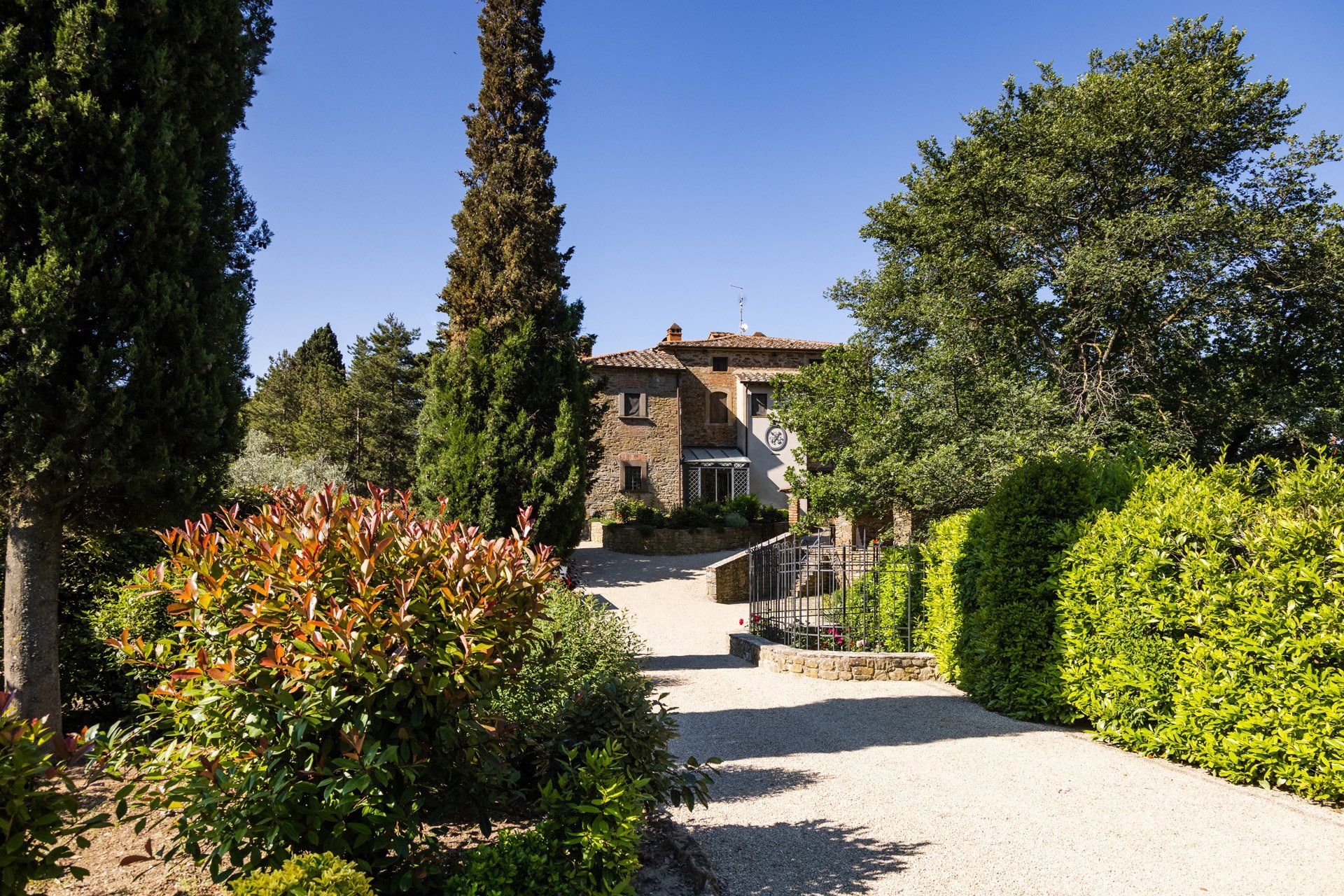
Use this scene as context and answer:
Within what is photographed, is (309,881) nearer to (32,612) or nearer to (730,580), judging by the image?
(32,612)

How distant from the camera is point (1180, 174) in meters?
16.6

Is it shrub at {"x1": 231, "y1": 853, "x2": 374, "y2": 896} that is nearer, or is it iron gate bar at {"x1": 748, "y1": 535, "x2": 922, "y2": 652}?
shrub at {"x1": 231, "y1": 853, "x2": 374, "y2": 896}

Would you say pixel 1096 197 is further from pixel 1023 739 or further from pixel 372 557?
pixel 372 557

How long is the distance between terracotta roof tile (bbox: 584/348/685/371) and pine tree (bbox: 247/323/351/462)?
34.7 feet

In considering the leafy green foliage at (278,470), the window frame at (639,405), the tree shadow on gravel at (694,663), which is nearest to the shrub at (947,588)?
the tree shadow on gravel at (694,663)

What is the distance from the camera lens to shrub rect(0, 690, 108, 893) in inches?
90.7

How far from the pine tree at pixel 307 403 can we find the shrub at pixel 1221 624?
83.9ft

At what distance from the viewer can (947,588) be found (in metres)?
9.31

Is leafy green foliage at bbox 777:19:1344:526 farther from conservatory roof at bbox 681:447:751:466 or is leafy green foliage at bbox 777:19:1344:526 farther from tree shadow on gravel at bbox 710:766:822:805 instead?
conservatory roof at bbox 681:447:751:466

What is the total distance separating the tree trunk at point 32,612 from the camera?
5.11 m

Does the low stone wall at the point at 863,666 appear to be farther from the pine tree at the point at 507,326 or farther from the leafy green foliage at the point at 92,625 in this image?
the leafy green foliage at the point at 92,625

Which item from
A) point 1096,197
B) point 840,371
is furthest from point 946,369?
point 1096,197

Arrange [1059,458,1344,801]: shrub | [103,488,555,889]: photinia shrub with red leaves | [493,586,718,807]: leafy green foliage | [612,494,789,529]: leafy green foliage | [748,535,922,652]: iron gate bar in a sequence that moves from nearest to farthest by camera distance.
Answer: [103,488,555,889]: photinia shrub with red leaves, [493,586,718,807]: leafy green foliage, [1059,458,1344,801]: shrub, [748,535,922,652]: iron gate bar, [612,494,789,529]: leafy green foliage

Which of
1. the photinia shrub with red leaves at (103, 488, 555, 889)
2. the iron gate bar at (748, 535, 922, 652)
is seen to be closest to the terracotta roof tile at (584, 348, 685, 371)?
the iron gate bar at (748, 535, 922, 652)
